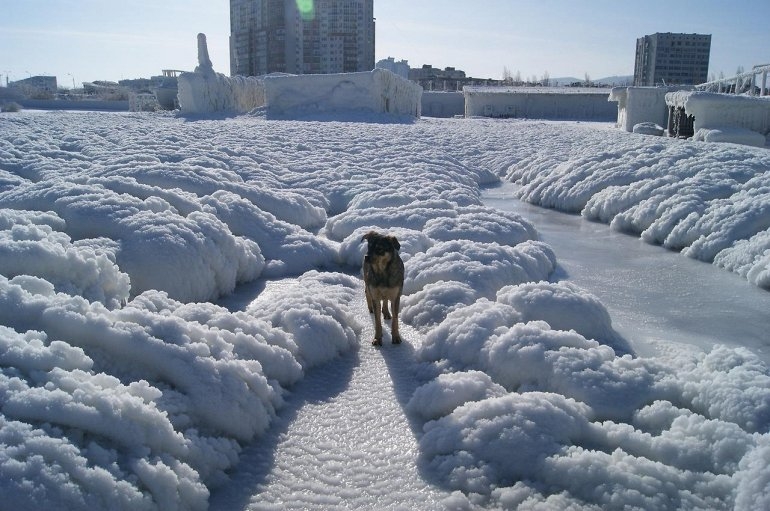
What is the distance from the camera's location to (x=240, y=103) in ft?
92.4

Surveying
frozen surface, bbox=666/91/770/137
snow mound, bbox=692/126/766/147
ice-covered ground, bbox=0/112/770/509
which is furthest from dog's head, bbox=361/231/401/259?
frozen surface, bbox=666/91/770/137

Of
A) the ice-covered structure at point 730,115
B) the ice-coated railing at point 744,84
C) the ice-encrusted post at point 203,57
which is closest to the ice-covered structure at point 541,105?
the ice-coated railing at point 744,84

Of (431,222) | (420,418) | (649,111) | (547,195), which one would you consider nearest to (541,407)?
(420,418)

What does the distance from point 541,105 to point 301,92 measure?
18169 millimetres

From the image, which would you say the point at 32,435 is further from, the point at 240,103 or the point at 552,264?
the point at 240,103

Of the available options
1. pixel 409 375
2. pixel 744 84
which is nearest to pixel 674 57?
pixel 744 84

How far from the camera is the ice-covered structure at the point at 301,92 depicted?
997 inches

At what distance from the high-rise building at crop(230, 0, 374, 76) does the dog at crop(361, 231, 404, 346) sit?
2636 inches

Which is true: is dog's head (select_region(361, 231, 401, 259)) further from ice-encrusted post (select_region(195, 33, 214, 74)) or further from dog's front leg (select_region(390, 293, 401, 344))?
ice-encrusted post (select_region(195, 33, 214, 74))

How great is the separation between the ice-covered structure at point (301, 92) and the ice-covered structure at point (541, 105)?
12001 mm

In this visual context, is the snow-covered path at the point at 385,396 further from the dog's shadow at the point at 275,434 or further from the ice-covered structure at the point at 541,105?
the ice-covered structure at the point at 541,105

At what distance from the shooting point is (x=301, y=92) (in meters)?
26.0

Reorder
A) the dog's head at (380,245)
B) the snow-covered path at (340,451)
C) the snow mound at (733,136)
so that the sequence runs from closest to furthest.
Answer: the snow-covered path at (340,451) → the dog's head at (380,245) → the snow mound at (733,136)

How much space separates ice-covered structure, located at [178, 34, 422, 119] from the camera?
2531cm
